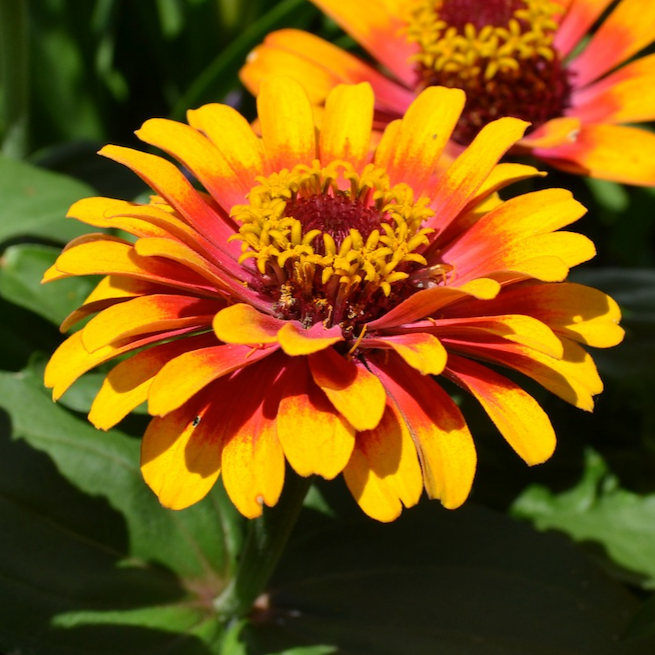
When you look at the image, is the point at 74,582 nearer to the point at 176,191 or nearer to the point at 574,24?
the point at 176,191

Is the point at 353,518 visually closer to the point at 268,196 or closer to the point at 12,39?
the point at 268,196

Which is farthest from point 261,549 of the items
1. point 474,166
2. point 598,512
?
point 598,512

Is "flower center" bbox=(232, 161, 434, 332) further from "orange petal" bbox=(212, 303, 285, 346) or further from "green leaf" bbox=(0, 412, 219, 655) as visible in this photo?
"green leaf" bbox=(0, 412, 219, 655)

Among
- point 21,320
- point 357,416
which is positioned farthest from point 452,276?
point 21,320

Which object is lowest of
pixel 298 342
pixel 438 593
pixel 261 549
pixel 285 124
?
pixel 438 593

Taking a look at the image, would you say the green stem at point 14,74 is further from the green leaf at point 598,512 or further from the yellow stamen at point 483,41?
the green leaf at point 598,512

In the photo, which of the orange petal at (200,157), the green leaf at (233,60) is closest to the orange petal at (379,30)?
the green leaf at (233,60)
